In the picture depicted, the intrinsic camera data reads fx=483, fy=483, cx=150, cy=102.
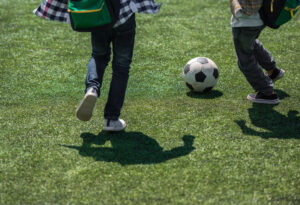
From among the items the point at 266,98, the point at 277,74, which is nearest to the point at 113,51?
the point at 266,98

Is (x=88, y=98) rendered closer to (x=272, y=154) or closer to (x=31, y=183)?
(x=31, y=183)

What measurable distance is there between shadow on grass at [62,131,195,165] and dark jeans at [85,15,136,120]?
22 centimetres

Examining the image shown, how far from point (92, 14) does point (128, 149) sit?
120 centimetres

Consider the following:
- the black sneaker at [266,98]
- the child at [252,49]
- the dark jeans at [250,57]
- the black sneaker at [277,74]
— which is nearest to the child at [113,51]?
the child at [252,49]

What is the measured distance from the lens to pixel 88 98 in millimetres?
4152

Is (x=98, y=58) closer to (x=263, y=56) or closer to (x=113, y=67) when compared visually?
(x=113, y=67)

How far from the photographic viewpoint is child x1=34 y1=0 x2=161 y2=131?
4227mm

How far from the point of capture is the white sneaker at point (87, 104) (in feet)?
13.6

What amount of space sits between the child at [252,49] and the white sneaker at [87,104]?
161 cm

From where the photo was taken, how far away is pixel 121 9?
4.17 m

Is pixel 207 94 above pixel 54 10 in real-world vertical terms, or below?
below

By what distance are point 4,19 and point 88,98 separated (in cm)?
477

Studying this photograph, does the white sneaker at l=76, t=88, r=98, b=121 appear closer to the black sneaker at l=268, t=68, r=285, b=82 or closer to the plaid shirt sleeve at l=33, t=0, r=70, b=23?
the plaid shirt sleeve at l=33, t=0, r=70, b=23

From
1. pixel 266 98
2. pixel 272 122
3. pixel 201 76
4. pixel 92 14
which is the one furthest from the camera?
pixel 201 76
